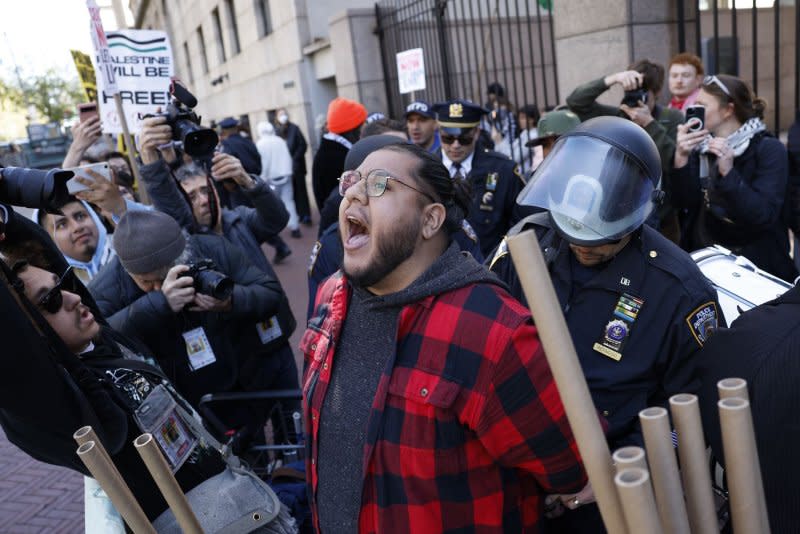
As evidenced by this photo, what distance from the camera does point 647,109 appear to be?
3.98 m

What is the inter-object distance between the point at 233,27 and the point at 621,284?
59.9 feet

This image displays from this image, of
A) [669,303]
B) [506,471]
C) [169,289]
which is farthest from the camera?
[169,289]

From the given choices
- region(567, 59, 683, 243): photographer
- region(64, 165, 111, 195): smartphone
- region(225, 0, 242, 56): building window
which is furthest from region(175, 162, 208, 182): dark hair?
region(225, 0, 242, 56): building window

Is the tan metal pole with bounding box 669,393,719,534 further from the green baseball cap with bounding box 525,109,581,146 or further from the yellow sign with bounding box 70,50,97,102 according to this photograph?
the yellow sign with bounding box 70,50,97,102

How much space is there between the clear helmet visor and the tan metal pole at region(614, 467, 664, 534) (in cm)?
124

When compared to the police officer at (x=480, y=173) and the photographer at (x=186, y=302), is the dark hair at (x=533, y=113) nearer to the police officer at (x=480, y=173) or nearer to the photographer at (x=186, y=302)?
the police officer at (x=480, y=173)

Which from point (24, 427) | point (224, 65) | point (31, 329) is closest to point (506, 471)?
point (31, 329)

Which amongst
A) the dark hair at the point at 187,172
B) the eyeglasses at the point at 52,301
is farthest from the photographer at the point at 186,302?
the eyeglasses at the point at 52,301

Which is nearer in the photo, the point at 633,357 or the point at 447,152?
the point at 633,357

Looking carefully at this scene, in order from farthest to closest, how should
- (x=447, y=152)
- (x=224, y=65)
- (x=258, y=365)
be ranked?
(x=224, y=65), (x=447, y=152), (x=258, y=365)

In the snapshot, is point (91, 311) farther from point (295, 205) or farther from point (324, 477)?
point (295, 205)

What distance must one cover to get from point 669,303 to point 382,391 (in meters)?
0.92

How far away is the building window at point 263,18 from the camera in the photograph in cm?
1491

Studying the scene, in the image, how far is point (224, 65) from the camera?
64.7 feet
